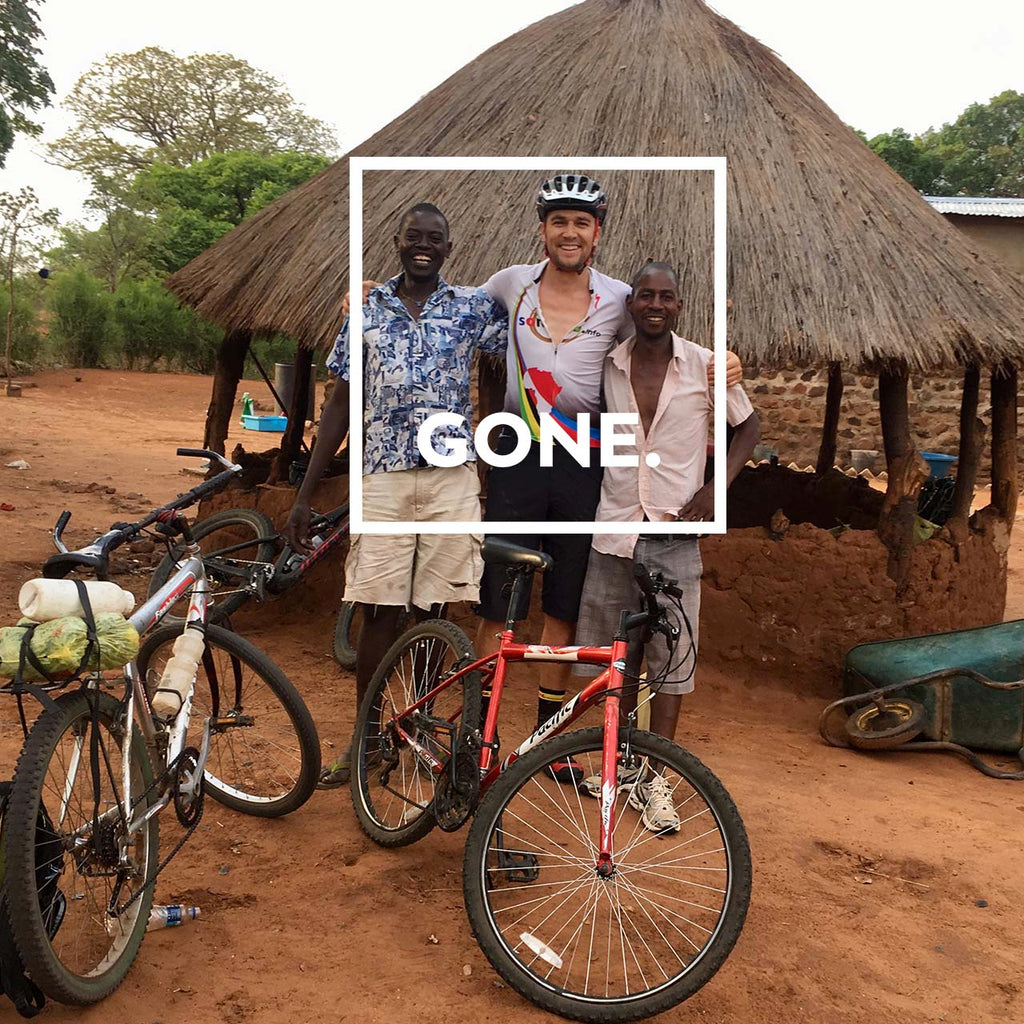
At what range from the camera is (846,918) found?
3.17 meters

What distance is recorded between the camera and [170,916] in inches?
113

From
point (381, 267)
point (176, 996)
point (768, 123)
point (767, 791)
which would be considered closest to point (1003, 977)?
point (767, 791)

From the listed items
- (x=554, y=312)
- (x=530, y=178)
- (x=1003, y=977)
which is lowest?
(x=1003, y=977)

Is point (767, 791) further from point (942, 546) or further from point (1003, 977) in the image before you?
point (942, 546)

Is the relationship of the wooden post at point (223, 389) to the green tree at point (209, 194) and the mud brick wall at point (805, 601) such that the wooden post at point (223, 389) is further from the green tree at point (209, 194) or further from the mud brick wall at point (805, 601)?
the green tree at point (209, 194)

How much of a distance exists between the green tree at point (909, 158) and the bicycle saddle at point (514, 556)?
24.7m

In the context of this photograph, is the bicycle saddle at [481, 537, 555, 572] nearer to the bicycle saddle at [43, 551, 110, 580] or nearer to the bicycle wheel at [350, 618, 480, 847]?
the bicycle wheel at [350, 618, 480, 847]

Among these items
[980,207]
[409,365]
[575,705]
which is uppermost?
[980,207]

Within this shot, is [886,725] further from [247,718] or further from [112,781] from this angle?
[112,781]

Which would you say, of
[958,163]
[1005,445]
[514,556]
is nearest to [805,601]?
[1005,445]

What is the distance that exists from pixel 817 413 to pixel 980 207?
5253 mm

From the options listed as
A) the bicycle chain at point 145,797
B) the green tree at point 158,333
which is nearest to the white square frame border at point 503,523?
the bicycle chain at point 145,797

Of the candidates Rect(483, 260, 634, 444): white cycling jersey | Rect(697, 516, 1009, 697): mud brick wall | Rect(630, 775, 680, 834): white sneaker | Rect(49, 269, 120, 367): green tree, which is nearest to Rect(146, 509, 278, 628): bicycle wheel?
Rect(483, 260, 634, 444): white cycling jersey

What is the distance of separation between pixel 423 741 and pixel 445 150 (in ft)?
12.3
